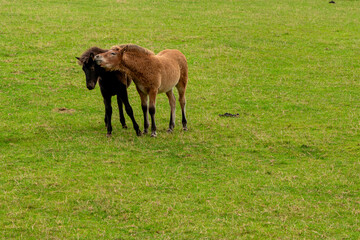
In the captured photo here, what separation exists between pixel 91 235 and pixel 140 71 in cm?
489

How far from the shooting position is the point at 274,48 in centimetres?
2092

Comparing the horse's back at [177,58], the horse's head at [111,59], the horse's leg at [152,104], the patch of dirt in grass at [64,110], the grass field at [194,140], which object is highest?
the horse's head at [111,59]

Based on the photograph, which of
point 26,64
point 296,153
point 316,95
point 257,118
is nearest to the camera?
point 296,153

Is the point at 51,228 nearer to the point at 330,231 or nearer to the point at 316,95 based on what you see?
the point at 330,231

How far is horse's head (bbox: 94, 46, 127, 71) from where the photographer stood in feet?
36.2

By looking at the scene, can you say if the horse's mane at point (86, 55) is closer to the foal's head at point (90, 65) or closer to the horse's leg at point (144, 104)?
the foal's head at point (90, 65)

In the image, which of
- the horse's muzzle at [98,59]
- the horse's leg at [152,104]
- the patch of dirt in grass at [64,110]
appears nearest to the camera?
the horse's muzzle at [98,59]

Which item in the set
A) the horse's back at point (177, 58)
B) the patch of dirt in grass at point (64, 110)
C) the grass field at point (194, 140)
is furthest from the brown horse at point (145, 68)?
the patch of dirt in grass at point (64, 110)

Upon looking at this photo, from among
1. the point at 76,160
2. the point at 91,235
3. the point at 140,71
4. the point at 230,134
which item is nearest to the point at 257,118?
the point at 230,134

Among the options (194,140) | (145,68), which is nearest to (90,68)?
(145,68)

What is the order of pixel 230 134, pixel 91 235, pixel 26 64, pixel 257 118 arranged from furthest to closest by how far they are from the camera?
pixel 26 64, pixel 257 118, pixel 230 134, pixel 91 235

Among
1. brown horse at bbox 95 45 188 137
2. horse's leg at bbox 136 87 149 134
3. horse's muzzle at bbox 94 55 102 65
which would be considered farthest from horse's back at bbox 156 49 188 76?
horse's muzzle at bbox 94 55 102 65

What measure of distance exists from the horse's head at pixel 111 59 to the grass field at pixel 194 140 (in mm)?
1667

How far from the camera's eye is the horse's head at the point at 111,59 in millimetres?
11047
